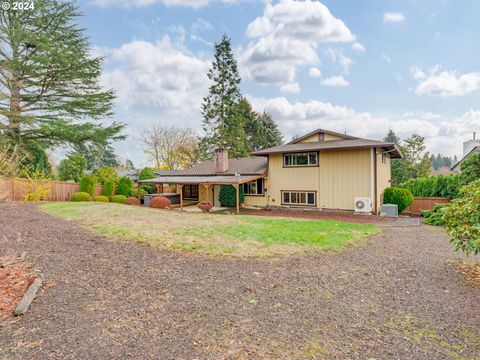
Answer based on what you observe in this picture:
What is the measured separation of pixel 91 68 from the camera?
23.1 m

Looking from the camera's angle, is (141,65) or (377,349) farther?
(141,65)

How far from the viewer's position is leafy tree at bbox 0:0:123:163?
20719 mm

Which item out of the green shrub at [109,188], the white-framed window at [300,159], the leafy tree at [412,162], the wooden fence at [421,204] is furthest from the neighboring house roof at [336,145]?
the leafy tree at [412,162]

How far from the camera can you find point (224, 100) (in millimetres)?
33375

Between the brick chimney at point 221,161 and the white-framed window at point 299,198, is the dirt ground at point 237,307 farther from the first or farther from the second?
the brick chimney at point 221,161

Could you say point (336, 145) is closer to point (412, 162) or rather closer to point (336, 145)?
point (336, 145)

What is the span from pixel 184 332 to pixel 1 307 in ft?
9.06

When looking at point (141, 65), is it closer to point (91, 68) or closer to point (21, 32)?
point (91, 68)

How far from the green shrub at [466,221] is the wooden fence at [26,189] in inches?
817

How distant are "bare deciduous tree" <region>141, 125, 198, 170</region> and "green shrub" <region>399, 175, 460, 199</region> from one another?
984 inches

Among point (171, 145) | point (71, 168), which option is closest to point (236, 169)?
point (71, 168)

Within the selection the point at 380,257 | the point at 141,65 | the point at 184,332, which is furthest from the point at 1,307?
the point at 141,65

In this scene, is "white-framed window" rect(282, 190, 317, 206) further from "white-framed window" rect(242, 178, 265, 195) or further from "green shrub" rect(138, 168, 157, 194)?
"green shrub" rect(138, 168, 157, 194)

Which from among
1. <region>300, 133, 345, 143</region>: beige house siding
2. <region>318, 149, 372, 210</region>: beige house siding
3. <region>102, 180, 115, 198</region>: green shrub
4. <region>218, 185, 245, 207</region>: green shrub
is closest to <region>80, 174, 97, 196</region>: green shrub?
<region>102, 180, 115, 198</region>: green shrub
